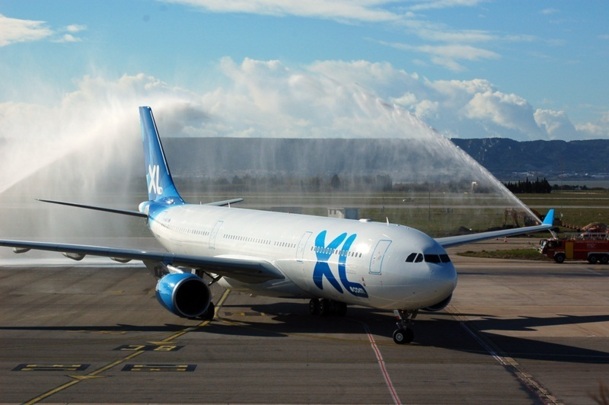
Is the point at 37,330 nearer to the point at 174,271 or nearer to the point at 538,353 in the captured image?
the point at 174,271

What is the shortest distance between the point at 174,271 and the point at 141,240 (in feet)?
106

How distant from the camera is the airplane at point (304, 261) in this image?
27719 mm

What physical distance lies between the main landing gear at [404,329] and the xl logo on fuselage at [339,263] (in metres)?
1.34

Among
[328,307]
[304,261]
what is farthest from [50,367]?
[328,307]

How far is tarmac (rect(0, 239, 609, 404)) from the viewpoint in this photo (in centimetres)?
2162

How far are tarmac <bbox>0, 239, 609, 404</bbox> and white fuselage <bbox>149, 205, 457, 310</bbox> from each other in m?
1.46

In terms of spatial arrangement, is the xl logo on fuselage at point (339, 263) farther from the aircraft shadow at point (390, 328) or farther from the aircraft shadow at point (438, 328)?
the aircraft shadow at point (438, 328)

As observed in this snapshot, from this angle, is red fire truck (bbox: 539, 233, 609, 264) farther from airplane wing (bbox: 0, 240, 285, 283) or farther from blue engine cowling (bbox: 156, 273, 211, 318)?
blue engine cowling (bbox: 156, 273, 211, 318)

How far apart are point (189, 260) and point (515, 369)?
13.2 meters

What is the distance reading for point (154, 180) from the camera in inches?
1914

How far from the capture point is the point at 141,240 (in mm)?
65938

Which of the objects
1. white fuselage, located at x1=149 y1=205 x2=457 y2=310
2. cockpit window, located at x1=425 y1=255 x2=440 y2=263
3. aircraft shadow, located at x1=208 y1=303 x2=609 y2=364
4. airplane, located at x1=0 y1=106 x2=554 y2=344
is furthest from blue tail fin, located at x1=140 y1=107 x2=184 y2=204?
cockpit window, located at x1=425 y1=255 x2=440 y2=263

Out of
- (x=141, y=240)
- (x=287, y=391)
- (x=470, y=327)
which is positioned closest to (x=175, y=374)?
(x=287, y=391)

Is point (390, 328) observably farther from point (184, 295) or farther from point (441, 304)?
point (184, 295)
